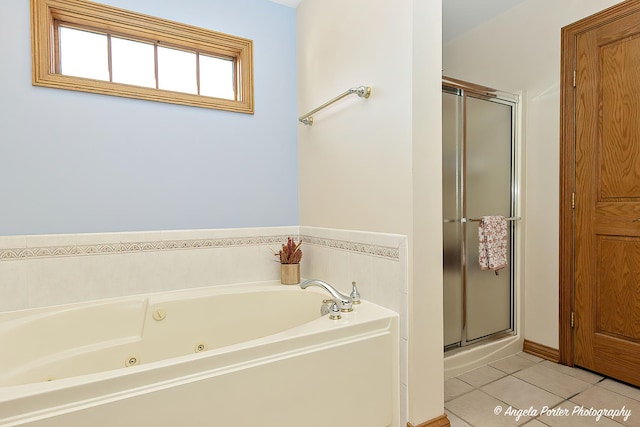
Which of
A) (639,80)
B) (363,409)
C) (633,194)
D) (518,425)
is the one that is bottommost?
(518,425)

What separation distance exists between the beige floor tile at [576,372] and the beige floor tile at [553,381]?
4 cm

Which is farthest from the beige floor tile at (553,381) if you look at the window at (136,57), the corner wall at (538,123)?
the window at (136,57)

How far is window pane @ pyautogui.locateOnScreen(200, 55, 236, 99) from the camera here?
224 cm

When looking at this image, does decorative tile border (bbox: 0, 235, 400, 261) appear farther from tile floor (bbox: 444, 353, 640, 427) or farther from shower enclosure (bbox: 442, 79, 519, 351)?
tile floor (bbox: 444, 353, 640, 427)

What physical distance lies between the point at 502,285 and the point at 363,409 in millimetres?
1570

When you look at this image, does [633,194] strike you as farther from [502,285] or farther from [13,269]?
[13,269]

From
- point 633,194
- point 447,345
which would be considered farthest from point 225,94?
point 633,194

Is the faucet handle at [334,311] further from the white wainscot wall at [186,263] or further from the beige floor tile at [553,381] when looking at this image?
the beige floor tile at [553,381]

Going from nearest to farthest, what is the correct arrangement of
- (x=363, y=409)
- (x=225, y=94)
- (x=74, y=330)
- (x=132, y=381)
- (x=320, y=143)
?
(x=132, y=381)
(x=363, y=409)
(x=74, y=330)
(x=320, y=143)
(x=225, y=94)

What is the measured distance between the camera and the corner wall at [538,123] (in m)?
2.27

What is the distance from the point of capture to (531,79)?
2.39 m

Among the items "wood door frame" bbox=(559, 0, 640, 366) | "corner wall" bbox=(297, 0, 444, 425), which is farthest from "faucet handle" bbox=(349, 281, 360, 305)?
"wood door frame" bbox=(559, 0, 640, 366)

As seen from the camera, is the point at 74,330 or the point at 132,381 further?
the point at 74,330

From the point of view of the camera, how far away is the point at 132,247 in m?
1.95
